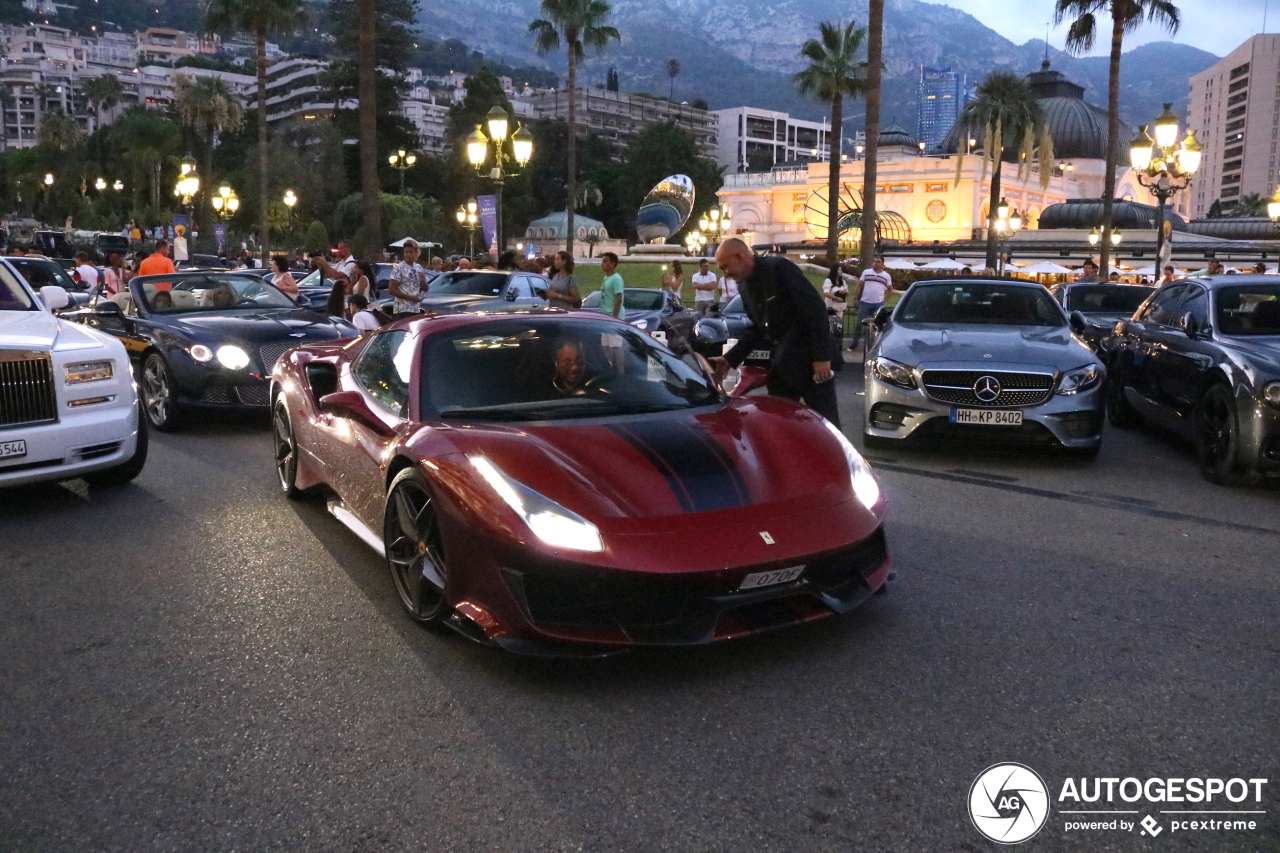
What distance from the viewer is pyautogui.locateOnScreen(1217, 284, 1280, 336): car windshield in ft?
26.4

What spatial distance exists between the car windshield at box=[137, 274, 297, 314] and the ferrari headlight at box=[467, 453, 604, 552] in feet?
26.3

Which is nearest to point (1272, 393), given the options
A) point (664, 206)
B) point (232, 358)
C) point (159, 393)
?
point (232, 358)

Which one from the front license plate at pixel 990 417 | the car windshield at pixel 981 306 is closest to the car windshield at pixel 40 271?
the car windshield at pixel 981 306

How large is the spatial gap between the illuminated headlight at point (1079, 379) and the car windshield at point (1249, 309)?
104 cm

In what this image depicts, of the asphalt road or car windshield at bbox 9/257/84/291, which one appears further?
car windshield at bbox 9/257/84/291

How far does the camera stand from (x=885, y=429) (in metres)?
8.32

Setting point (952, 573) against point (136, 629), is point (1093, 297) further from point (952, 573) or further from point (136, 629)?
point (136, 629)

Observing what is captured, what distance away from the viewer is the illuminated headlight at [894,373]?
8.22 meters

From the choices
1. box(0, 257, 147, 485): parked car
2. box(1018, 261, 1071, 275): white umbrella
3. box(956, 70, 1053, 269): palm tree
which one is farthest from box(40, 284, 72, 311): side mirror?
box(1018, 261, 1071, 275): white umbrella

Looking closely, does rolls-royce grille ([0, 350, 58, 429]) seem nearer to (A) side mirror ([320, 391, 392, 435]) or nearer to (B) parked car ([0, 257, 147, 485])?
(B) parked car ([0, 257, 147, 485])

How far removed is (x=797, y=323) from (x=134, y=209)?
91808mm

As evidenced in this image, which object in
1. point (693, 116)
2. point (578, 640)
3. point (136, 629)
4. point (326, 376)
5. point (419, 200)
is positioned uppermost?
point (693, 116)

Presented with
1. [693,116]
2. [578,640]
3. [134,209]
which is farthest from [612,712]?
[693,116]

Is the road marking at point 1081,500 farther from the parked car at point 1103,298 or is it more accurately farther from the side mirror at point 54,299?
the parked car at point 1103,298
